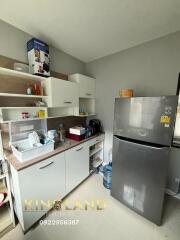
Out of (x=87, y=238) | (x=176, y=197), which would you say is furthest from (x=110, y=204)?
(x=176, y=197)

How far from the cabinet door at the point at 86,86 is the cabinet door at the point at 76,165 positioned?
95cm

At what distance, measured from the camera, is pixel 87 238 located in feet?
3.97

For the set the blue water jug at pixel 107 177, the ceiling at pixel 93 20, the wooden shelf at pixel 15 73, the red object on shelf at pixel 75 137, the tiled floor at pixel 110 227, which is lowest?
the tiled floor at pixel 110 227

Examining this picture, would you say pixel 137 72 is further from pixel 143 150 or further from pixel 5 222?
pixel 5 222

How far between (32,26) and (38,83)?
0.68 m

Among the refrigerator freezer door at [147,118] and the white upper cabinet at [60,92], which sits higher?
the white upper cabinet at [60,92]

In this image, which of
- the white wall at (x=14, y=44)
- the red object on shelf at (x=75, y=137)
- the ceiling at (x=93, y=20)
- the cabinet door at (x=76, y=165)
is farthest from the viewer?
the red object on shelf at (x=75, y=137)

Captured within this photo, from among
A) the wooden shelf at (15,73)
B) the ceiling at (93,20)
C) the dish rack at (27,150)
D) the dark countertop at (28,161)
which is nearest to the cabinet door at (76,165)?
the dark countertop at (28,161)

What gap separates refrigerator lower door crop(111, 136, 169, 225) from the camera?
1219 mm

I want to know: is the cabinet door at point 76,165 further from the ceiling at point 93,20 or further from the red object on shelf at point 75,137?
the ceiling at point 93,20

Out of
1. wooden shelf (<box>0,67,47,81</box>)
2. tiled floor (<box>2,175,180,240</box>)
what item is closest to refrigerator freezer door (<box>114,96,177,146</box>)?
tiled floor (<box>2,175,180,240</box>)

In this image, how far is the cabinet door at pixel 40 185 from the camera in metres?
1.18

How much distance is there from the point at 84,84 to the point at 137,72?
0.93 m

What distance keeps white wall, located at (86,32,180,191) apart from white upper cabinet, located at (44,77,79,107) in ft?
2.10
